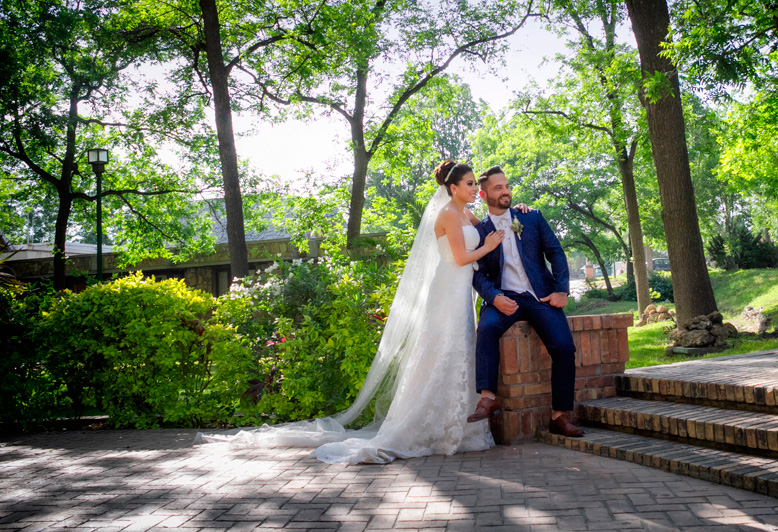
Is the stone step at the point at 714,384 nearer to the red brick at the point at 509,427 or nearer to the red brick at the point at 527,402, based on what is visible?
the red brick at the point at 527,402

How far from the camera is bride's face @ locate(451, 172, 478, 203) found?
516 centimetres

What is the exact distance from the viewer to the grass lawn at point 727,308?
8969 millimetres

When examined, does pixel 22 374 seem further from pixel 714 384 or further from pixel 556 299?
pixel 714 384

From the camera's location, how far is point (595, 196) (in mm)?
32312

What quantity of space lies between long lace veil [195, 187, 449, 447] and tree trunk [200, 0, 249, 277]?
652 cm

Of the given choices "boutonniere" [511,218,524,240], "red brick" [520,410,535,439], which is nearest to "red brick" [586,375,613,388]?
"red brick" [520,410,535,439]

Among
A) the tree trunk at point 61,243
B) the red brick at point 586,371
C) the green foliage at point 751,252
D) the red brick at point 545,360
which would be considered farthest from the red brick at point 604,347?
the green foliage at point 751,252

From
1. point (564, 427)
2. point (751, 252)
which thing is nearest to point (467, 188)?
point (564, 427)

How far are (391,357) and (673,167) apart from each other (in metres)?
7.72

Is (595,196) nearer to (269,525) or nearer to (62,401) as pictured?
(62,401)

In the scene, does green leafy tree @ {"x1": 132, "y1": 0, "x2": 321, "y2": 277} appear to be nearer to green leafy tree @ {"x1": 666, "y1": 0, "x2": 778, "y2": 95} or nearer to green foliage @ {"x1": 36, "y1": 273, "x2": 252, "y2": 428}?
green foliage @ {"x1": 36, "y1": 273, "x2": 252, "y2": 428}

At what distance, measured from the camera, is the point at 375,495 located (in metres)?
3.53

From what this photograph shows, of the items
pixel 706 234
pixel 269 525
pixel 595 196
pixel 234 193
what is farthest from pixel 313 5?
pixel 706 234

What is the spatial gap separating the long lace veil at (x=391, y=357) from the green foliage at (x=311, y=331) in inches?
17.5
